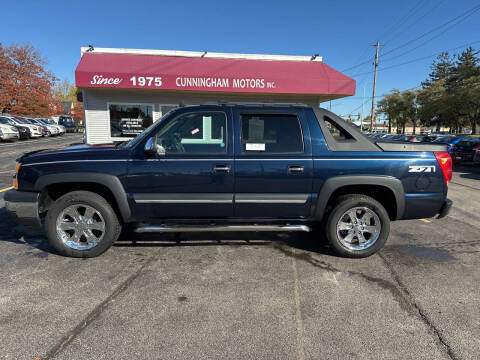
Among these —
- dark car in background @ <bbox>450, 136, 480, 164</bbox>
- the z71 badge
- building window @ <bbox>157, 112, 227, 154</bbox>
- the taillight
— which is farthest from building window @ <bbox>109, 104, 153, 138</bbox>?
dark car in background @ <bbox>450, 136, 480, 164</bbox>

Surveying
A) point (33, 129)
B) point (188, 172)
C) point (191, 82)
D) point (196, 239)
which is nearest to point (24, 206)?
point (188, 172)

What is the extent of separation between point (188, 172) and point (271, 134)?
1109 mm

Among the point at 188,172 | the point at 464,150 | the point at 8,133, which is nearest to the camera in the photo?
the point at 188,172

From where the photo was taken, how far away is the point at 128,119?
12914mm

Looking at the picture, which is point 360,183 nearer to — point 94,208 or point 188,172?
point 188,172

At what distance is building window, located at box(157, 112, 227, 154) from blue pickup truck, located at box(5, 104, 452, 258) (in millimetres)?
12

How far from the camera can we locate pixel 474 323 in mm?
2504

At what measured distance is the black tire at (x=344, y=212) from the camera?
11.9 feet

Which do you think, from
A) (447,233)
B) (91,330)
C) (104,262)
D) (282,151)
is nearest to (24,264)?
(104,262)

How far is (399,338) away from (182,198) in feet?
8.17

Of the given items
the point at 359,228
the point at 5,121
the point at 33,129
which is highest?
the point at 5,121

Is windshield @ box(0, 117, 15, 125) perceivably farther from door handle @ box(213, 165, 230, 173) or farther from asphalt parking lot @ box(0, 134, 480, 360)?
door handle @ box(213, 165, 230, 173)

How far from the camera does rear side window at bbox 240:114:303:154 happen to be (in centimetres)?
354

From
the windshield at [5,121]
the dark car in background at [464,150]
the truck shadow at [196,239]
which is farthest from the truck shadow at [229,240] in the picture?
the windshield at [5,121]
